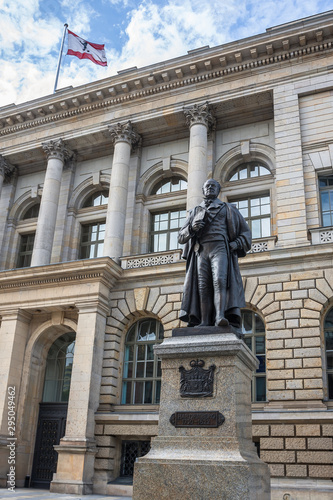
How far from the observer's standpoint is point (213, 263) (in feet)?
29.1

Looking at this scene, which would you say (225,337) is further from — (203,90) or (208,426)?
(203,90)

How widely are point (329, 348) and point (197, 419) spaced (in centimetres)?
1137

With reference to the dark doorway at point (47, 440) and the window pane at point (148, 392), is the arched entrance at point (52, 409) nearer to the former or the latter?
the dark doorway at point (47, 440)

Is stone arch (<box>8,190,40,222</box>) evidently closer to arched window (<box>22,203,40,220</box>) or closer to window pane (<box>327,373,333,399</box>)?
arched window (<box>22,203,40,220</box>)

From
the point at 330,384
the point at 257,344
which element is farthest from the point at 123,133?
the point at 330,384

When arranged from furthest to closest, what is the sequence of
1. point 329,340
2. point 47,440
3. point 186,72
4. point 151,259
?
point 186,72
point 151,259
point 47,440
point 329,340

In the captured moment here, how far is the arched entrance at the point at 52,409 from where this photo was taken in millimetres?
20250

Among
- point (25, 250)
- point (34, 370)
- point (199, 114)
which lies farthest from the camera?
point (25, 250)

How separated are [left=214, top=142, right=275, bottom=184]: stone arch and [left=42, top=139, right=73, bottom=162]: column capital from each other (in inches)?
321

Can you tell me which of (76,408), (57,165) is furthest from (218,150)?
(76,408)

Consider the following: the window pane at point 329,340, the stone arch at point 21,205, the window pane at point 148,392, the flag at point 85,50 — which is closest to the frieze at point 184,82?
the flag at point 85,50

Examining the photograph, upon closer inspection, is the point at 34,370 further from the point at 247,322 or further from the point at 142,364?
the point at 247,322

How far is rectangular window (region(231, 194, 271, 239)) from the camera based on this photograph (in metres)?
21.7

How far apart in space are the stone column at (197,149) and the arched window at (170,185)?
6.51 feet
